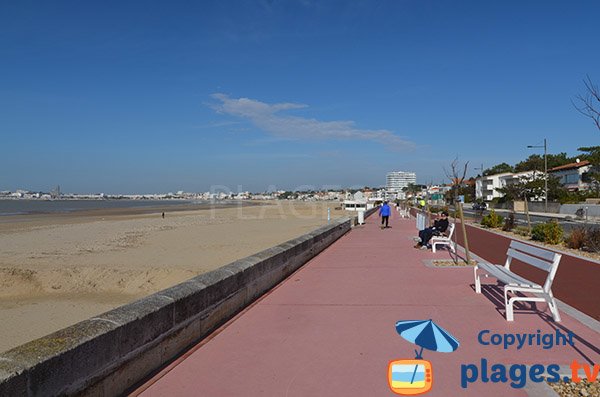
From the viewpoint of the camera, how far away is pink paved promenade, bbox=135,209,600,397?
3523 mm

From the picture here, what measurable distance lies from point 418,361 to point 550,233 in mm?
13428

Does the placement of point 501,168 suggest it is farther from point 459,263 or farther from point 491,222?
point 459,263

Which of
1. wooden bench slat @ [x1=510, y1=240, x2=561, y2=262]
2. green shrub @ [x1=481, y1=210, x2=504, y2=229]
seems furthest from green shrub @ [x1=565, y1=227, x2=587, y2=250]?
green shrub @ [x1=481, y1=210, x2=504, y2=229]

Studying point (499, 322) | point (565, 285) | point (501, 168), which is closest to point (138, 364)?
point (499, 322)

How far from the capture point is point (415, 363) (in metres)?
3.52

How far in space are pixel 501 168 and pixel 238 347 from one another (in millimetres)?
108238

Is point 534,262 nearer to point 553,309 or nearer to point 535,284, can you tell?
point 535,284

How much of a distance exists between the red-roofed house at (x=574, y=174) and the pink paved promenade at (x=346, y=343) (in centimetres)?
5784

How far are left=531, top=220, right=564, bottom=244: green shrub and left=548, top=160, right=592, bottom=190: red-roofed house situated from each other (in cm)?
4680

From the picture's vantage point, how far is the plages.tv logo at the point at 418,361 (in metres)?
3.38

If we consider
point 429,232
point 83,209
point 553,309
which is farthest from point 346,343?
point 83,209

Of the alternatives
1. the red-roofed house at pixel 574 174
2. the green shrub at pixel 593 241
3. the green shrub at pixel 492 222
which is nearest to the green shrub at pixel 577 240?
the green shrub at pixel 593 241

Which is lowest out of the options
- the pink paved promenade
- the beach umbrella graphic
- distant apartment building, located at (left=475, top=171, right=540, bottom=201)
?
the pink paved promenade

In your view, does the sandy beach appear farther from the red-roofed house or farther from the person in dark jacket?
the red-roofed house
